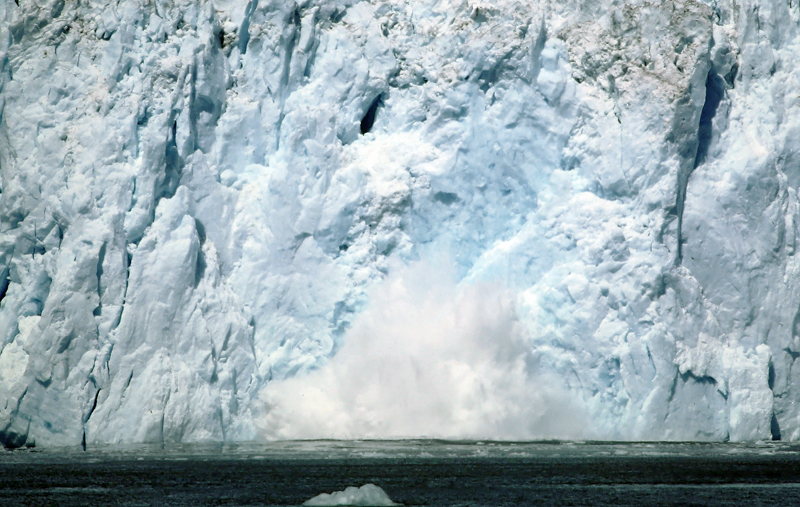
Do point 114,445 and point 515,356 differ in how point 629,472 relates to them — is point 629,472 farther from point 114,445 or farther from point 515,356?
point 114,445

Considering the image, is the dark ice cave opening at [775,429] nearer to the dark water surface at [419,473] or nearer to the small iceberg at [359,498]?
the dark water surface at [419,473]

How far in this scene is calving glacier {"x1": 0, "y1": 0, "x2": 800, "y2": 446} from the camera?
24922 millimetres

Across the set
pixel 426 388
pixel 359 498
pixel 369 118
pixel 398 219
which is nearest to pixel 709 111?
pixel 398 219

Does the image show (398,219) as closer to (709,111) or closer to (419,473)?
(419,473)

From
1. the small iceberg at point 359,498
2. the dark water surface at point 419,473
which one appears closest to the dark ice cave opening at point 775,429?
the dark water surface at point 419,473

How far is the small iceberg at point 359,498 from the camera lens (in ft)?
55.4

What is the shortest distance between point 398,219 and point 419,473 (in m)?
7.21

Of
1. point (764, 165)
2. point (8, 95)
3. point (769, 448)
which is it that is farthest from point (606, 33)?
Answer: point (8, 95)

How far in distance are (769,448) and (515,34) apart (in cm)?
1089

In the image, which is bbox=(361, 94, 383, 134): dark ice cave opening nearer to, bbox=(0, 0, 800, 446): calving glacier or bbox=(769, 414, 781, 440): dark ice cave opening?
bbox=(0, 0, 800, 446): calving glacier

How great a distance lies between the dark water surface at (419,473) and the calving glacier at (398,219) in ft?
2.75

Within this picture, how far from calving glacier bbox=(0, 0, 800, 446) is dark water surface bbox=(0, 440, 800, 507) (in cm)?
84

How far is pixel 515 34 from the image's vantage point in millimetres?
27188

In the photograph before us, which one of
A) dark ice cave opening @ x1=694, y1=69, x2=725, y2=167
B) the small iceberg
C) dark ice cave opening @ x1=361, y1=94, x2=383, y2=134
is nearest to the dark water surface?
the small iceberg
